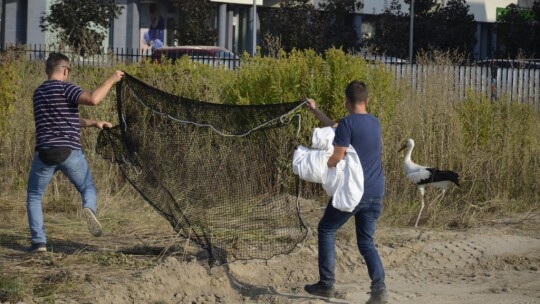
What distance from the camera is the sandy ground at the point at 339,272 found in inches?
321

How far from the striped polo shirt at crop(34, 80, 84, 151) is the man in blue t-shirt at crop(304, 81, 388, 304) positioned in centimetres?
247

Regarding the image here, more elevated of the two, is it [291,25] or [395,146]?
[291,25]

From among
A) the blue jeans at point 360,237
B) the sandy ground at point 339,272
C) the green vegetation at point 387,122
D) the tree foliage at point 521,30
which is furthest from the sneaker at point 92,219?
the tree foliage at point 521,30

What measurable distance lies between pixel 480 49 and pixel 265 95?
44452 millimetres

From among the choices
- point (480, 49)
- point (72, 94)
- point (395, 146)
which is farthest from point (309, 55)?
point (480, 49)

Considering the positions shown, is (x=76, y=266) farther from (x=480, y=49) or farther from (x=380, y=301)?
(x=480, y=49)

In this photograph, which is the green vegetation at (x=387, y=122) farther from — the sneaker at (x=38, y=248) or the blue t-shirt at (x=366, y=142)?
the blue t-shirt at (x=366, y=142)

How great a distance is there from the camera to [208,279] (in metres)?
8.54

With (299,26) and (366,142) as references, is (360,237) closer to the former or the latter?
(366,142)

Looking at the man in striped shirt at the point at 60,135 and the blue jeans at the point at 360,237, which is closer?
the blue jeans at the point at 360,237

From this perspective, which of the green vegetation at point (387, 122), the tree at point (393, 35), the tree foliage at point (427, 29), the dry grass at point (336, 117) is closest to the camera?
the dry grass at point (336, 117)

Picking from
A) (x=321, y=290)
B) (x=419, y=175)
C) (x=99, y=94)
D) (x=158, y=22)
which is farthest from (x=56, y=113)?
(x=158, y=22)

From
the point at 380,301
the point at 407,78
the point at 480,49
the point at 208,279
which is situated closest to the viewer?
the point at 380,301

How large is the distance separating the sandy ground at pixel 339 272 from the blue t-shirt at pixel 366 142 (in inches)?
43.5
